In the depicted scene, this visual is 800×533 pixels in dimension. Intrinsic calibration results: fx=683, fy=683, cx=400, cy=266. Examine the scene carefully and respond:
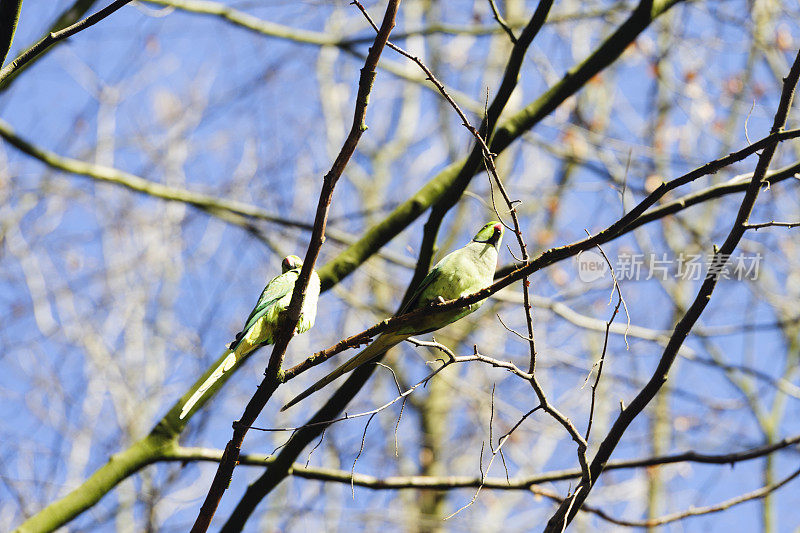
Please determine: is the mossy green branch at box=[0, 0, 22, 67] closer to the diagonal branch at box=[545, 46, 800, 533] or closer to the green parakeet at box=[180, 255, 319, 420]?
the green parakeet at box=[180, 255, 319, 420]

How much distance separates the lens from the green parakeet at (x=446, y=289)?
266 centimetres

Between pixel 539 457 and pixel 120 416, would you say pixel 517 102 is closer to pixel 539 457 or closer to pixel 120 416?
pixel 539 457

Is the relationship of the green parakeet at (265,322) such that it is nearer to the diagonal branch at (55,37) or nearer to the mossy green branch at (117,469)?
the mossy green branch at (117,469)

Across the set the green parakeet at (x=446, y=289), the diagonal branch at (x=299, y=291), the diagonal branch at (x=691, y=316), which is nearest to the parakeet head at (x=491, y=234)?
the green parakeet at (x=446, y=289)

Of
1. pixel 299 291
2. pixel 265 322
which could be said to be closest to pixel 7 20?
pixel 299 291

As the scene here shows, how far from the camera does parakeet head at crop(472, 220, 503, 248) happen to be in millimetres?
3090

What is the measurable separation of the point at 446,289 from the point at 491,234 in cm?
43

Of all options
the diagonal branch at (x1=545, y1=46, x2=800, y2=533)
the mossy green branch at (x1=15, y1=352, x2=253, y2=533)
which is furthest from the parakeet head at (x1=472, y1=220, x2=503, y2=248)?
the mossy green branch at (x1=15, y1=352, x2=253, y2=533)

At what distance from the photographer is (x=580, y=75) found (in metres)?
3.51

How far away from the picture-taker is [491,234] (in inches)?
Answer: 122

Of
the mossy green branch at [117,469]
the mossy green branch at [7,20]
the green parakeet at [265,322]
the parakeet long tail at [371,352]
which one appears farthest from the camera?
the mossy green branch at [117,469]

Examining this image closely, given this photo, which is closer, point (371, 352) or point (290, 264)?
point (371, 352)

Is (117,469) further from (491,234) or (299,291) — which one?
(491,234)

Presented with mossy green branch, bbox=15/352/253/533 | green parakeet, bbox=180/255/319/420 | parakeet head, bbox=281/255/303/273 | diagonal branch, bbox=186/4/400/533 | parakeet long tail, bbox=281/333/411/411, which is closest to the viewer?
diagonal branch, bbox=186/4/400/533
